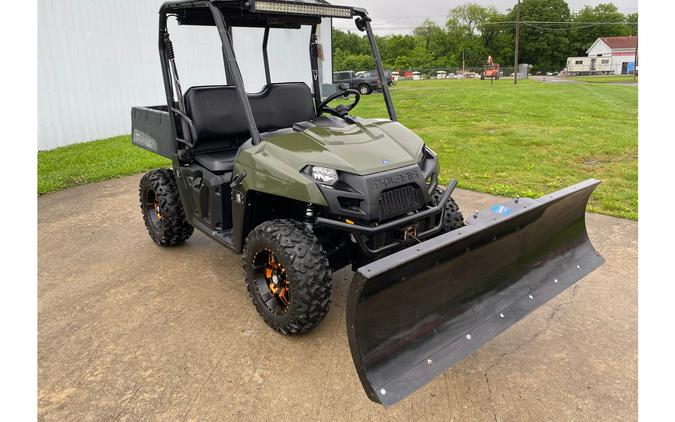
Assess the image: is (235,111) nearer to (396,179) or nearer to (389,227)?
(396,179)

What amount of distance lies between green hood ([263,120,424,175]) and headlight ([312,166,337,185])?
0.03 meters

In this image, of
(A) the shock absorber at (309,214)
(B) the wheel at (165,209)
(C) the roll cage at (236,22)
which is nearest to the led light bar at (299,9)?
(C) the roll cage at (236,22)

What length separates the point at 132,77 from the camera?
483 inches

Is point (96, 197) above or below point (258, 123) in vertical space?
below

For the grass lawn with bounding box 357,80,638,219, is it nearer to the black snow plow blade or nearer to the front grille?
the black snow plow blade

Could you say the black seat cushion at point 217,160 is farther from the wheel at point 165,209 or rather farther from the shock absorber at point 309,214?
the shock absorber at point 309,214

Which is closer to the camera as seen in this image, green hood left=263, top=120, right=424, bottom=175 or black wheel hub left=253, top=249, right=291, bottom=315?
green hood left=263, top=120, right=424, bottom=175

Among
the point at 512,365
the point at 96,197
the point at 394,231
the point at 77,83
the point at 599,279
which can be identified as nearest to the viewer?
the point at 512,365

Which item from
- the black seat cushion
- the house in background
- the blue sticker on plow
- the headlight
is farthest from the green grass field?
the house in background

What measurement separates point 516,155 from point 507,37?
7759cm

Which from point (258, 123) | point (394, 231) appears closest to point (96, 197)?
point (258, 123)

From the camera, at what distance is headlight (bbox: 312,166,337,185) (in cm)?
285

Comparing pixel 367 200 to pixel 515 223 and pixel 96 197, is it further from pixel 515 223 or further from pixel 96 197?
pixel 96 197

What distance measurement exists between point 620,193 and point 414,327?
4726 mm
